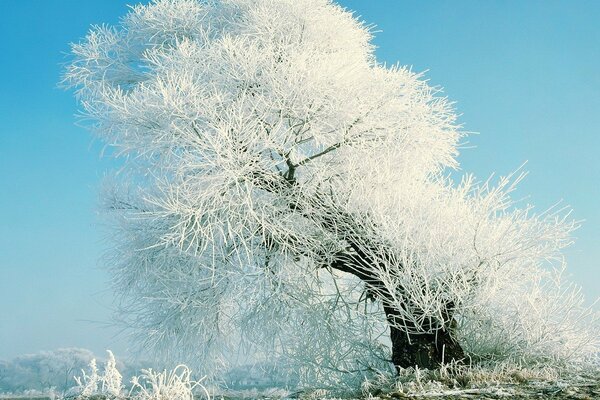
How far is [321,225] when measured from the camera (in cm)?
952

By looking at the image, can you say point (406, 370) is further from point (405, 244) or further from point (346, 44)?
point (346, 44)

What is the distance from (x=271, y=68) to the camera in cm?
934

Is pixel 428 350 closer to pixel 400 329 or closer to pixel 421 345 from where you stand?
pixel 421 345

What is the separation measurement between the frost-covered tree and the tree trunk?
0.02 meters

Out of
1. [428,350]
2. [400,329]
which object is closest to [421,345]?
[428,350]

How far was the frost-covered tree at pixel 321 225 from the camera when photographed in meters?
8.67

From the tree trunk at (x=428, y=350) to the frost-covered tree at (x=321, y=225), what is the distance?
0.07 ft

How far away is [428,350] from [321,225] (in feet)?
7.58

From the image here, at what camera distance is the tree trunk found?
892 cm

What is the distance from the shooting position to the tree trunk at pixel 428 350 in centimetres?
892

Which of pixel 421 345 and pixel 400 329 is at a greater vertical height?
pixel 400 329

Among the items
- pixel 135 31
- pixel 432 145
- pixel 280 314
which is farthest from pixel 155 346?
pixel 135 31

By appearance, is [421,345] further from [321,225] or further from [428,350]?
[321,225]

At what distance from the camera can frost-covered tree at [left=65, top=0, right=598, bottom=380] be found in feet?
28.5
